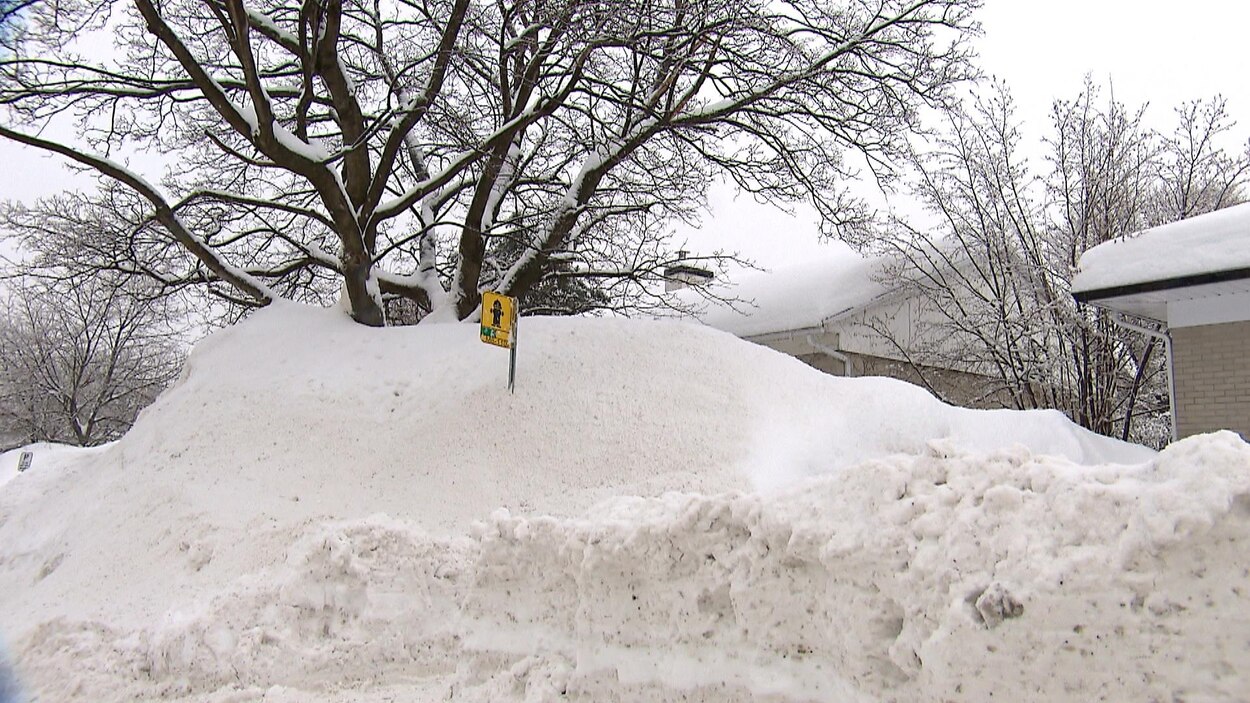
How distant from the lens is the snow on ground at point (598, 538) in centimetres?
250

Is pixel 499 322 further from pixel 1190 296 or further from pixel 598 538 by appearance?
pixel 1190 296

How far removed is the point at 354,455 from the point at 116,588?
80.7 inches

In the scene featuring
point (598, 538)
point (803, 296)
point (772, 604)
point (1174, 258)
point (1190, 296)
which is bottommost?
point (772, 604)

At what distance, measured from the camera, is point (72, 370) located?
2838 cm

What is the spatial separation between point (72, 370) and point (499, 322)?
→ 28.2 meters

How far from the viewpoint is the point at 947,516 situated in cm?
291

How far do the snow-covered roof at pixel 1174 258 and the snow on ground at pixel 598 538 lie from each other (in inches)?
61.3

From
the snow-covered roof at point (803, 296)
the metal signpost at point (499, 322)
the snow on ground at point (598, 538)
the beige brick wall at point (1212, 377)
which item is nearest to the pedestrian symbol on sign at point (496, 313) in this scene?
the metal signpost at point (499, 322)

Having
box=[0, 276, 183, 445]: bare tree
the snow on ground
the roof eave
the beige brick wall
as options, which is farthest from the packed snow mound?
box=[0, 276, 183, 445]: bare tree

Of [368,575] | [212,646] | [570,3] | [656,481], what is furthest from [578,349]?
[212,646]

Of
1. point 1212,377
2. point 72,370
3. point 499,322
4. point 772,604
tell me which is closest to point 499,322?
point 499,322

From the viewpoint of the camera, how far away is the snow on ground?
250 centimetres

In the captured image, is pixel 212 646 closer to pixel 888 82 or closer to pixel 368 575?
pixel 368 575

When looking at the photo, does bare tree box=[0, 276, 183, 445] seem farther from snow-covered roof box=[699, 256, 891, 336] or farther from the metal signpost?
the metal signpost
